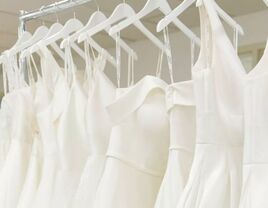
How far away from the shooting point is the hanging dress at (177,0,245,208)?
2.83ft

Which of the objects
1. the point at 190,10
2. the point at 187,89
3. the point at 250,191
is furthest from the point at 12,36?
the point at 250,191

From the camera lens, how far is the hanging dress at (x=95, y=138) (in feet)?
3.69

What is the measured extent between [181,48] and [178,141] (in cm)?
222

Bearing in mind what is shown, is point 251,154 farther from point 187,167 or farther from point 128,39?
point 128,39

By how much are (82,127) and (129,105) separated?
193 millimetres

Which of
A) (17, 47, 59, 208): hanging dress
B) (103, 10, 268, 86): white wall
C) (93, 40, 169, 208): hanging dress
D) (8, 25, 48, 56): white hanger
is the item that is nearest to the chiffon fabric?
(93, 40, 169, 208): hanging dress

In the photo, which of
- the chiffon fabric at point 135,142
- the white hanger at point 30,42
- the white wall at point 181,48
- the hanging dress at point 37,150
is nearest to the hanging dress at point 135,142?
the chiffon fabric at point 135,142

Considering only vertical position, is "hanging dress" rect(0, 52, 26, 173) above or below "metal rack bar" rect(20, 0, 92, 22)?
below

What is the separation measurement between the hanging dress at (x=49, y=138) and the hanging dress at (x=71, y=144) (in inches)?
1.5

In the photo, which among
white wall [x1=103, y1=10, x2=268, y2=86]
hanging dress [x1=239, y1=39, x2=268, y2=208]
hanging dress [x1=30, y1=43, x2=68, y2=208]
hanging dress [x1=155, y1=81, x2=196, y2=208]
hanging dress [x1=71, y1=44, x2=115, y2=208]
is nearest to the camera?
hanging dress [x1=239, y1=39, x2=268, y2=208]

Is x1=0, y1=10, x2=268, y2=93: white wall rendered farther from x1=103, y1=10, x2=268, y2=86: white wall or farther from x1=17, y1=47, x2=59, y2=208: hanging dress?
x1=17, y1=47, x2=59, y2=208: hanging dress

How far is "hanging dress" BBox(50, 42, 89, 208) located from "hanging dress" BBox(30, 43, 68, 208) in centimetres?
4

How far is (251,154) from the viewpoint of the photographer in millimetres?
809

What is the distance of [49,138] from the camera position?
4.22 ft
